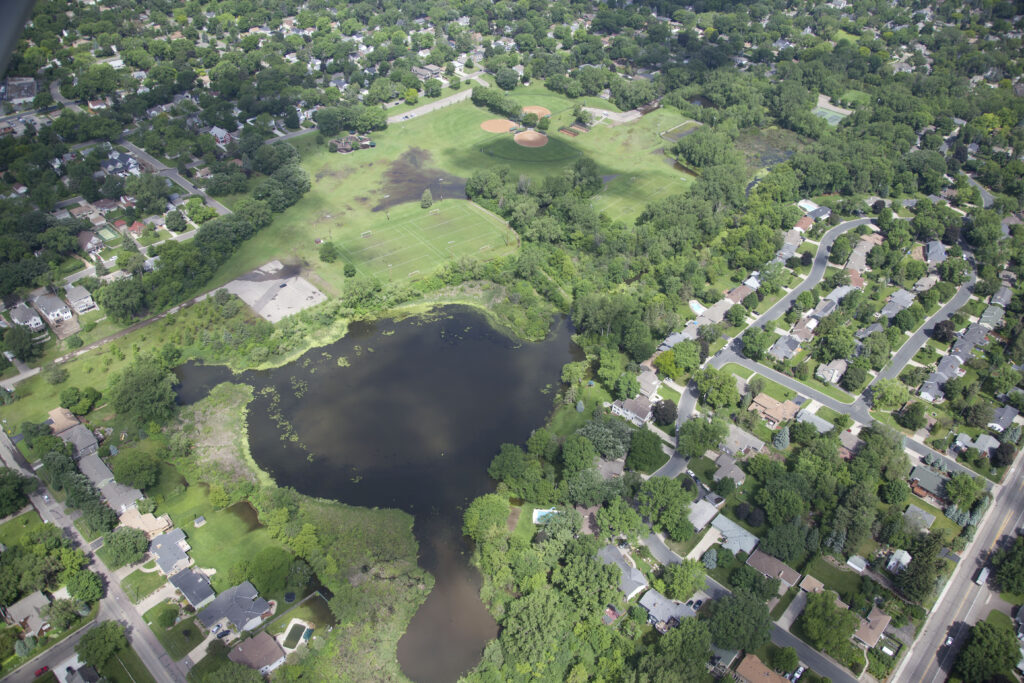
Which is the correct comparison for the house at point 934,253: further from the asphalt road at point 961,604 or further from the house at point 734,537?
the house at point 734,537

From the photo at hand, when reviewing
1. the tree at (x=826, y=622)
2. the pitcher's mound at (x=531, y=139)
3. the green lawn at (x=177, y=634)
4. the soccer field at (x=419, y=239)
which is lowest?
A: the green lawn at (x=177, y=634)

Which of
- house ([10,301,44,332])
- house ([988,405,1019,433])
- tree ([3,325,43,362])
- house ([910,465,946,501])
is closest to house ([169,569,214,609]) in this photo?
tree ([3,325,43,362])

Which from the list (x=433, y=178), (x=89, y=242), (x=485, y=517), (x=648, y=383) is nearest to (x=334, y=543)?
(x=485, y=517)

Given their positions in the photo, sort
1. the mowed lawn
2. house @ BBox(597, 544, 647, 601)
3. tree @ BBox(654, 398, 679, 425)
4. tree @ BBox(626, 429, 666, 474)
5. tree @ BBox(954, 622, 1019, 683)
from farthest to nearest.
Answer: the mowed lawn
tree @ BBox(654, 398, 679, 425)
tree @ BBox(626, 429, 666, 474)
house @ BBox(597, 544, 647, 601)
tree @ BBox(954, 622, 1019, 683)

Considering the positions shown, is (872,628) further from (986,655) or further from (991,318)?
(991,318)

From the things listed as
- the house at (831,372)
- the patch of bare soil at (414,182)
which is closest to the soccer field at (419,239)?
the patch of bare soil at (414,182)

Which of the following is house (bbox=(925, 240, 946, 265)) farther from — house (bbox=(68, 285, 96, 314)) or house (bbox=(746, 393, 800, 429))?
house (bbox=(68, 285, 96, 314))
